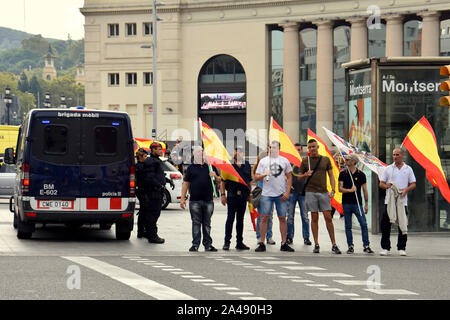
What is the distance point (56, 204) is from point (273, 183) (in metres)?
3.89

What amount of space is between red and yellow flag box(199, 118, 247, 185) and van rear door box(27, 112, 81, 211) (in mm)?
2250

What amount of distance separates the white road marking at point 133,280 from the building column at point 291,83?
51.9m

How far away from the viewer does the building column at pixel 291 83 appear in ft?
218

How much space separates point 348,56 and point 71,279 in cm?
5432

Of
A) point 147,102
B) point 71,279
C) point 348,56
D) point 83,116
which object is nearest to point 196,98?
point 147,102

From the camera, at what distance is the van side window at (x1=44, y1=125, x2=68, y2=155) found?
1786cm

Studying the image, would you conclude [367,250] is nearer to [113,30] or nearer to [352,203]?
[352,203]

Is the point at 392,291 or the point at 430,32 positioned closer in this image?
the point at 392,291

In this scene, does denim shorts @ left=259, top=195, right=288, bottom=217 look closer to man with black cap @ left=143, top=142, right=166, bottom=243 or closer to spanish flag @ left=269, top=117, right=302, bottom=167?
man with black cap @ left=143, top=142, right=166, bottom=243

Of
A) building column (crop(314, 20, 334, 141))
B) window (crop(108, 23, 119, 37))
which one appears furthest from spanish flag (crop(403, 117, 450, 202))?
window (crop(108, 23, 119, 37))

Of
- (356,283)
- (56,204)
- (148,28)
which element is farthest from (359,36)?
(356,283)

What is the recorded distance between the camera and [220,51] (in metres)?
68.1

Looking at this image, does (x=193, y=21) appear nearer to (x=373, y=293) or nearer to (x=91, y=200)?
(x=91, y=200)

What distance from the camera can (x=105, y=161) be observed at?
18.0 meters
